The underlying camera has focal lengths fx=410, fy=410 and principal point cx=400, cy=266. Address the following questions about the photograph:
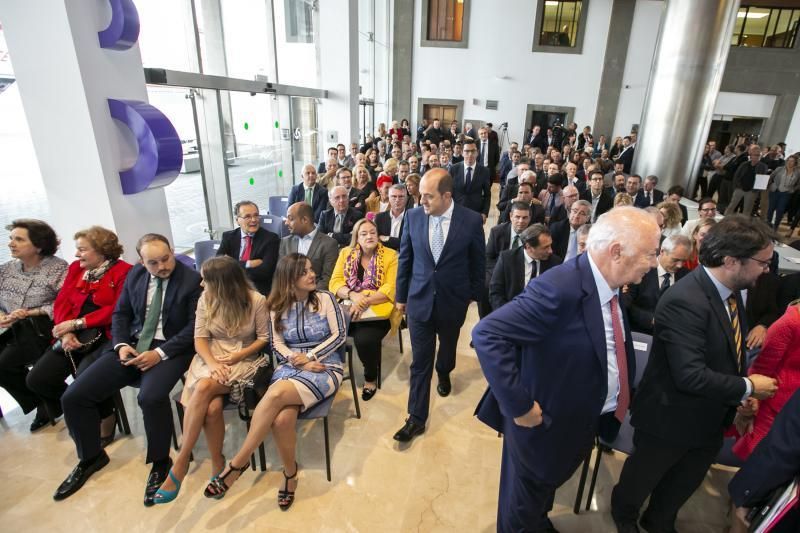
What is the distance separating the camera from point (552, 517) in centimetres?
242

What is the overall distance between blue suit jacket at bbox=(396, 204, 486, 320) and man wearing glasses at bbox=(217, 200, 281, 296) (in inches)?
62.5

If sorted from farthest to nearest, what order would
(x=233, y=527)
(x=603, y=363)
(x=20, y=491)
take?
(x=20, y=491) → (x=233, y=527) → (x=603, y=363)

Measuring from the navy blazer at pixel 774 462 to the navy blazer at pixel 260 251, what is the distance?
355 centimetres

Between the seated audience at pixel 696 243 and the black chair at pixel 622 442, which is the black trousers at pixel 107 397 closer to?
the black chair at pixel 622 442

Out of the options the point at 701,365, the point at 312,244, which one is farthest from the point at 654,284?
the point at 312,244

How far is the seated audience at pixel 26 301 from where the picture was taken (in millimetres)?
2861

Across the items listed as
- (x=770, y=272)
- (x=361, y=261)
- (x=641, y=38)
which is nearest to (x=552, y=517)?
(x=361, y=261)

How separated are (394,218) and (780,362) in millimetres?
3411

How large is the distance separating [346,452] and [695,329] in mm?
2206

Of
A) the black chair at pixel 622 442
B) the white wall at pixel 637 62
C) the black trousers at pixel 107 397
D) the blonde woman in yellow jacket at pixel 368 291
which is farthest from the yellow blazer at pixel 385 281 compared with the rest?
the white wall at pixel 637 62

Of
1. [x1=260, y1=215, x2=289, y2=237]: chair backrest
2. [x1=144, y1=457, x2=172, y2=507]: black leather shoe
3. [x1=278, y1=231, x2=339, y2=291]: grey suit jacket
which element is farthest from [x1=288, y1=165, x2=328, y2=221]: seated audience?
[x1=144, y1=457, x2=172, y2=507]: black leather shoe

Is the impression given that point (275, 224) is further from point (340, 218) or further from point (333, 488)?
point (333, 488)

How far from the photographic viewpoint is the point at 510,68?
14.7 meters

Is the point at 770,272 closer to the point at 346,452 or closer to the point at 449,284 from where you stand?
the point at 449,284
